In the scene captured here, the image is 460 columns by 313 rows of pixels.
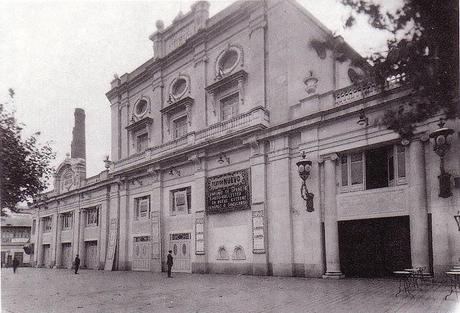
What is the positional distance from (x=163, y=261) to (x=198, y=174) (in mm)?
5815

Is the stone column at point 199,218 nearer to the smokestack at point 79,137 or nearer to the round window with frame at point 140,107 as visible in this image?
the round window with frame at point 140,107

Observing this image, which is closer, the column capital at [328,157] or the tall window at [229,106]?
the column capital at [328,157]

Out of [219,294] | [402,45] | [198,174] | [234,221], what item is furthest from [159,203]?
[402,45]

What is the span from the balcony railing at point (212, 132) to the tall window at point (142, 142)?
4.40 feet

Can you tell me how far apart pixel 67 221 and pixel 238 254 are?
22221mm

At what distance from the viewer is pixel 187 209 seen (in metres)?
23.6

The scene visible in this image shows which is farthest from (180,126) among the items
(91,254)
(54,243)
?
(54,243)


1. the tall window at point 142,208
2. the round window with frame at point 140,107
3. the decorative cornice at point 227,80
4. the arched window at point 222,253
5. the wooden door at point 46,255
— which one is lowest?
the wooden door at point 46,255

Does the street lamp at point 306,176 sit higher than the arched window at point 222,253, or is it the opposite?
the street lamp at point 306,176

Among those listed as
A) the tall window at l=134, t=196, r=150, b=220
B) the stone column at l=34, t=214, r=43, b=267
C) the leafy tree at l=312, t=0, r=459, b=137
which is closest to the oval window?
the tall window at l=134, t=196, r=150, b=220

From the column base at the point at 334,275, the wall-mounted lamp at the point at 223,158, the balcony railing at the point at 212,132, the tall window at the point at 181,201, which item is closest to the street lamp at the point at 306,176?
the column base at the point at 334,275

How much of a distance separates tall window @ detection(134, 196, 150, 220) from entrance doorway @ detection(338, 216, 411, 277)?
1377 cm

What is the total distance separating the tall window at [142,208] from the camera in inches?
1059

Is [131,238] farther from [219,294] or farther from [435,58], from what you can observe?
[435,58]
